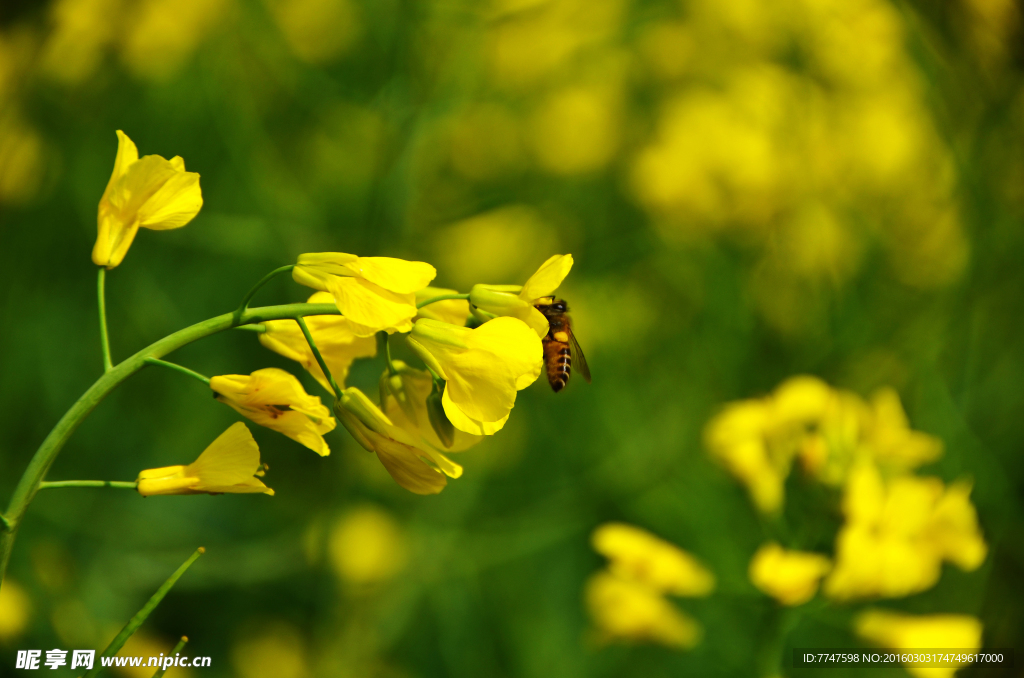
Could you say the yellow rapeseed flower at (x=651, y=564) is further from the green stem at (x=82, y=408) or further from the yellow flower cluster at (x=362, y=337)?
the green stem at (x=82, y=408)

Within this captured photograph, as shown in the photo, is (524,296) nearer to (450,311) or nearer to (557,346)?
(450,311)

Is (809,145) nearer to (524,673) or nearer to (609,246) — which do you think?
(609,246)

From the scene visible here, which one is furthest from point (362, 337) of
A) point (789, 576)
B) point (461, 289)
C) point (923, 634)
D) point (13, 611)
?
point (461, 289)

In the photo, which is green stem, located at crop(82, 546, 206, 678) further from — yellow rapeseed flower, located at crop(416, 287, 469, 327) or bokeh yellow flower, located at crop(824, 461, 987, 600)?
bokeh yellow flower, located at crop(824, 461, 987, 600)

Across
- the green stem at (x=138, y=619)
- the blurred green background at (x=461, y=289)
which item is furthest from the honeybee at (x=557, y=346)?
the blurred green background at (x=461, y=289)

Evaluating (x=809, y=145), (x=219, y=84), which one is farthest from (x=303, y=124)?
(x=809, y=145)
